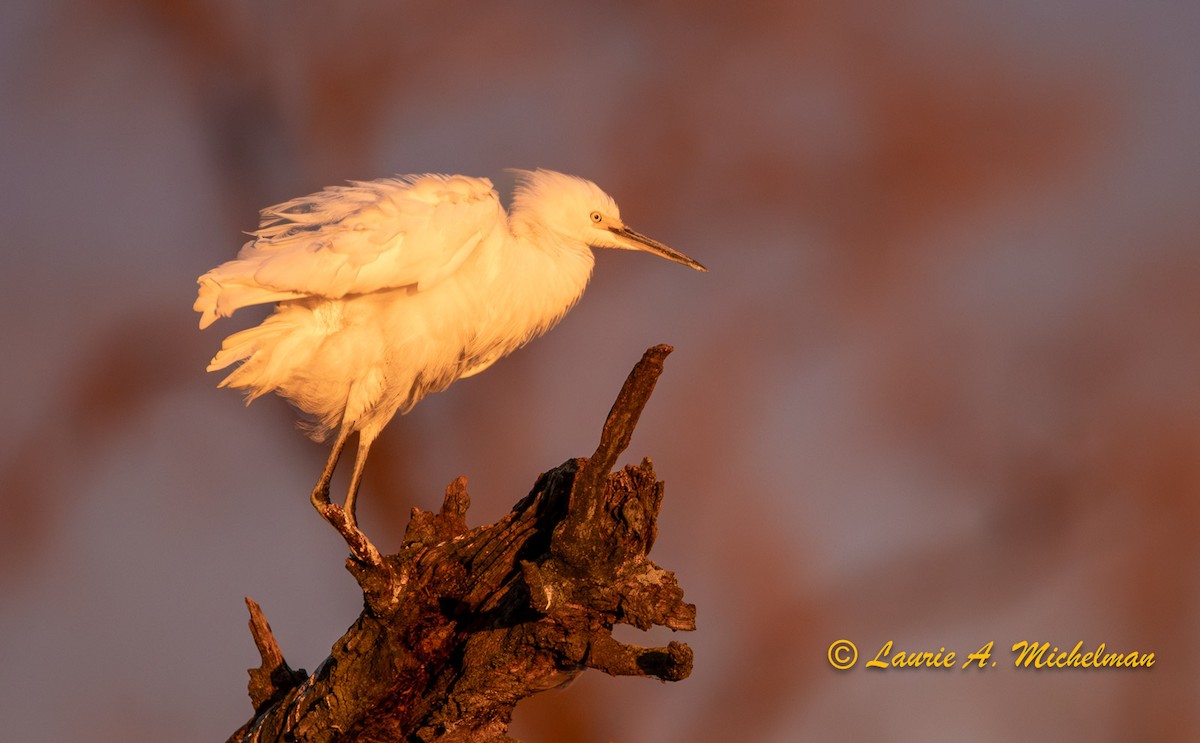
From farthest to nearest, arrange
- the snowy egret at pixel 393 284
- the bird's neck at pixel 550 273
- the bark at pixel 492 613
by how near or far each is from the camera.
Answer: the bird's neck at pixel 550 273 → the snowy egret at pixel 393 284 → the bark at pixel 492 613

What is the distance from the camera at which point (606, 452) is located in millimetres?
3068

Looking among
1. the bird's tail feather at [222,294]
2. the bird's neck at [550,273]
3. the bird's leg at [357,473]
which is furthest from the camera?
the bird's neck at [550,273]

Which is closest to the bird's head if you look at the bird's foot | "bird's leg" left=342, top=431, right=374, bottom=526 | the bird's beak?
the bird's beak

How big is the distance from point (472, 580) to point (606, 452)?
713 millimetres

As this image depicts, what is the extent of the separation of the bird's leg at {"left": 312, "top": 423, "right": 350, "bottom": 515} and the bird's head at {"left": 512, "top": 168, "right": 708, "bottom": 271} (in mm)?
1066

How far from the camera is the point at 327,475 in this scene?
4.56 metres

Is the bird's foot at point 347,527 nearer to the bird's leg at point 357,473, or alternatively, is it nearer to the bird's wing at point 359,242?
the bird's leg at point 357,473

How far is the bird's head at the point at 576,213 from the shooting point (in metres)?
4.86

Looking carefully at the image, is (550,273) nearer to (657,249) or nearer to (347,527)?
(657,249)

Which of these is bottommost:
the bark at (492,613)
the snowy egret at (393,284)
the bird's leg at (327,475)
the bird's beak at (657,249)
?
the bark at (492,613)

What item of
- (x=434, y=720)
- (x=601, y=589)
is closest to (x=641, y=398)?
(x=601, y=589)

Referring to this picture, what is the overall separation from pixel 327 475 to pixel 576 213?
137 centimetres

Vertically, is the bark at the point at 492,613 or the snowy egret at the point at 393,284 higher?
the snowy egret at the point at 393,284

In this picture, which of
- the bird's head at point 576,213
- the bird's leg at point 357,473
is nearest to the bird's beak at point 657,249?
the bird's head at point 576,213
